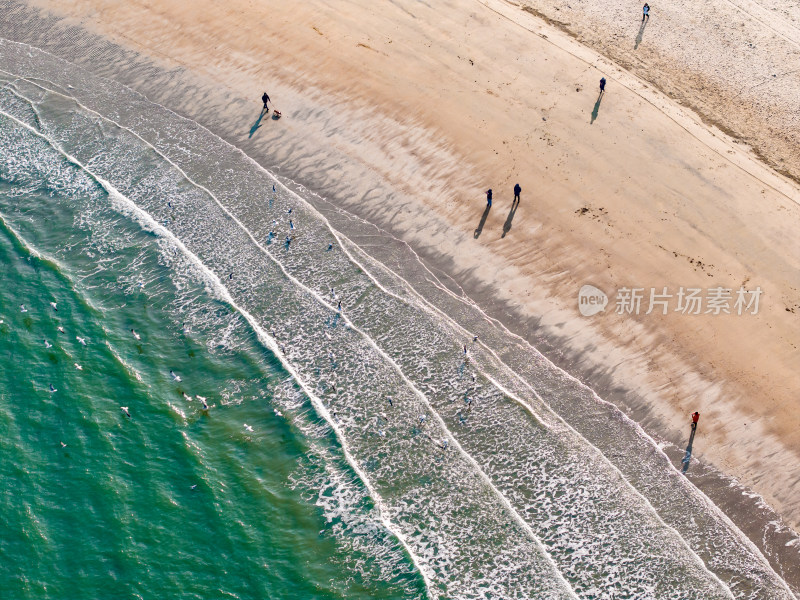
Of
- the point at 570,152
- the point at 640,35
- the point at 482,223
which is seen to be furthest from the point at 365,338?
the point at 640,35

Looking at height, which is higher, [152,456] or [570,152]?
[570,152]

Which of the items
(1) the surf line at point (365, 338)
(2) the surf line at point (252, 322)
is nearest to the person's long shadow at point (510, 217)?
(1) the surf line at point (365, 338)

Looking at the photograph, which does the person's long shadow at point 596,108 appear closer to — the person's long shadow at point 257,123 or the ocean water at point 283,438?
the ocean water at point 283,438

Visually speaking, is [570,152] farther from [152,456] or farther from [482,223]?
[152,456]

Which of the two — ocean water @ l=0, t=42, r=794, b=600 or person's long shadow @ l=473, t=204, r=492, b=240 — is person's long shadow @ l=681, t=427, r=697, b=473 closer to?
ocean water @ l=0, t=42, r=794, b=600

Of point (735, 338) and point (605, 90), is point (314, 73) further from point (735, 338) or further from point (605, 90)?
point (735, 338)
